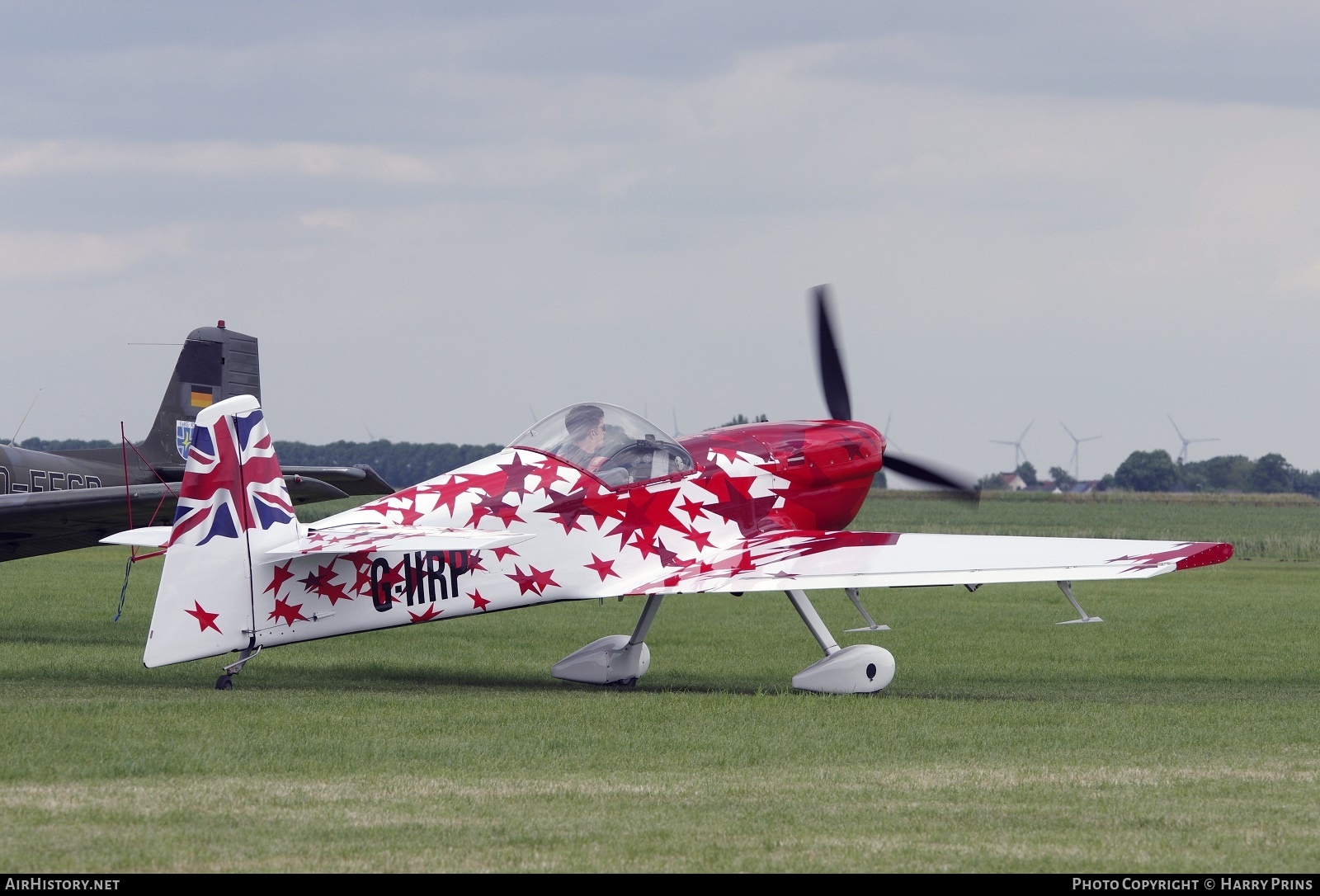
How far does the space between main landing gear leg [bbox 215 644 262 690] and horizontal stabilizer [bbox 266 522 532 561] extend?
65 cm

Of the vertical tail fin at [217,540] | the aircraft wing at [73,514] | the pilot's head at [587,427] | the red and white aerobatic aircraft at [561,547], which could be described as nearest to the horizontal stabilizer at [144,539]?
the red and white aerobatic aircraft at [561,547]

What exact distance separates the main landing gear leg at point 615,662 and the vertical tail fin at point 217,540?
9.69 ft

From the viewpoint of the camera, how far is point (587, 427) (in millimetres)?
12430

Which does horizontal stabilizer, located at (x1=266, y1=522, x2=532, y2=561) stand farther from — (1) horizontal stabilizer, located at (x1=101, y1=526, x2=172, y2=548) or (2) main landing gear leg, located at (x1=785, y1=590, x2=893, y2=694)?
(2) main landing gear leg, located at (x1=785, y1=590, x2=893, y2=694)

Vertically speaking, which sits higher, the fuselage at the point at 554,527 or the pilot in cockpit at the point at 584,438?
the pilot in cockpit at the point at 584,438

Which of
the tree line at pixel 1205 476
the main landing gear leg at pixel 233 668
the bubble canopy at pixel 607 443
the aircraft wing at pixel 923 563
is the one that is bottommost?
the tree line at pixel 1205 476

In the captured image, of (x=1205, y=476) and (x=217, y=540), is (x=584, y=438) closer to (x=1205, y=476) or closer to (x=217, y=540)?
(x=217, y=540)

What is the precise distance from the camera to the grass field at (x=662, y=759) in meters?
5.95

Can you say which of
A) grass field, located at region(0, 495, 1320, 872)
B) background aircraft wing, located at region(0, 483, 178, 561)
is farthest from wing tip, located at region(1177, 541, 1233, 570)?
background aircraft wing, located at region(0, 483, 178, 561)

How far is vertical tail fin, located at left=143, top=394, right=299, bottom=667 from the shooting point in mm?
10531

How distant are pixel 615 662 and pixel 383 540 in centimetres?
294

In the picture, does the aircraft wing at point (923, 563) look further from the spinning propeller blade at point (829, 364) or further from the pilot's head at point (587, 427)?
the spinning propeller blade at point (829, 364)

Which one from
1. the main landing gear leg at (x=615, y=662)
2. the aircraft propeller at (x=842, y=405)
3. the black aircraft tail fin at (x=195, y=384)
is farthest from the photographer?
the black aircraft tail fin at (x=195, y=384)

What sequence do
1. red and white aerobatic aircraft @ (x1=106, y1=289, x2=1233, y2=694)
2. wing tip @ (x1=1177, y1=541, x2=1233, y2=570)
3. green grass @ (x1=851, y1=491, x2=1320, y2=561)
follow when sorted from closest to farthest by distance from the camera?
red and white aerobatic aircraft @ (x1=106, y1=289, x2=1233, y2=694) < wing tip @ (x1=1177, y1=541, x2=1233, y2=570) < green grass @ (x1=851, y1=491, x2=1320, y2=561)
